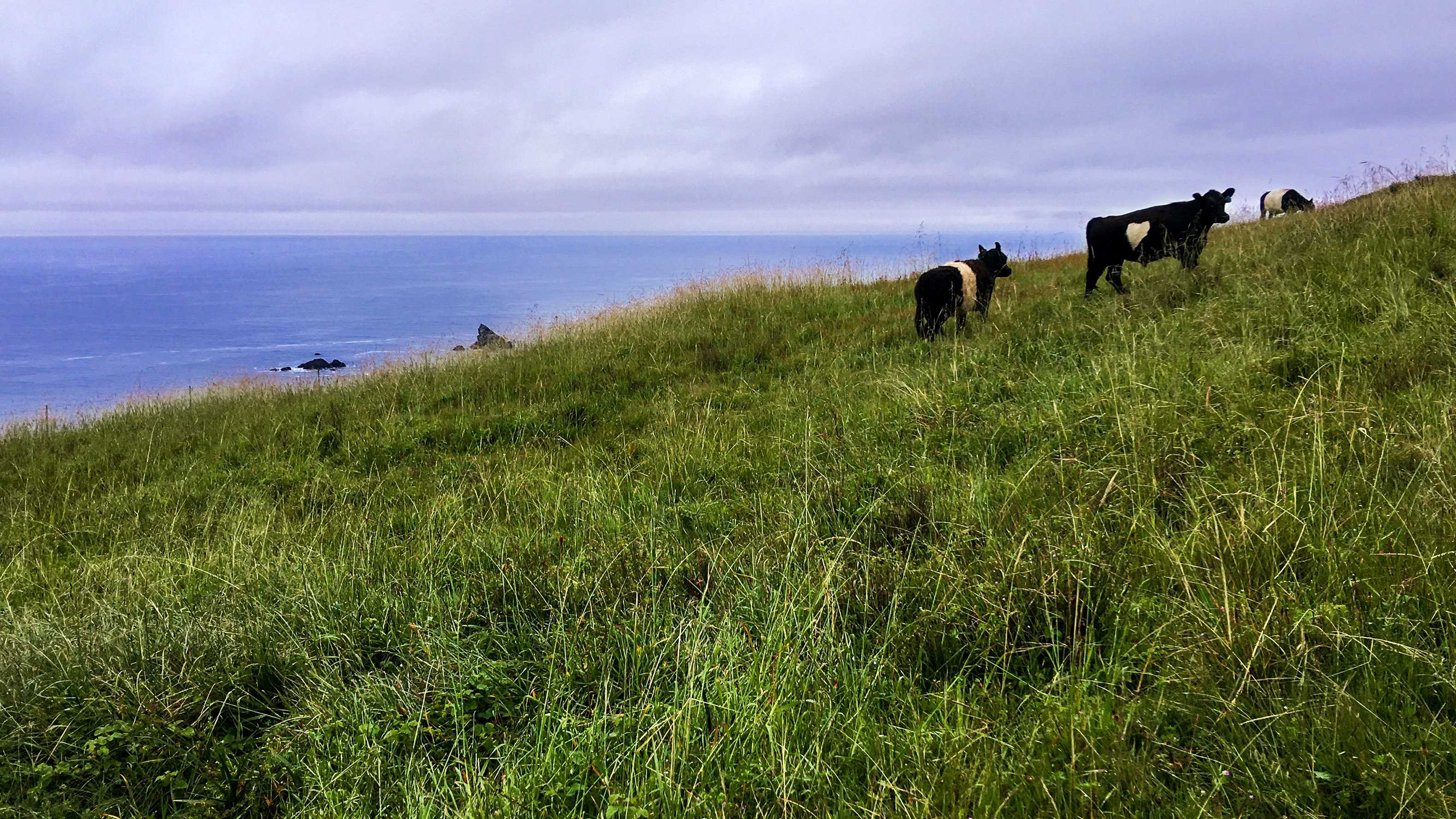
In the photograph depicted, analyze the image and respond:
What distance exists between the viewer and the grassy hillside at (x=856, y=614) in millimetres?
1875

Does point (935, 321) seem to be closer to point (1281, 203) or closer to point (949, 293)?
point (949, 293)

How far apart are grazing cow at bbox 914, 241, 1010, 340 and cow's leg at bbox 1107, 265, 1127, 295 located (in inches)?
50.6

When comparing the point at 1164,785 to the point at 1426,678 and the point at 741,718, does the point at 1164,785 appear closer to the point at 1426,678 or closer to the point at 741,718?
the point at 1426,678

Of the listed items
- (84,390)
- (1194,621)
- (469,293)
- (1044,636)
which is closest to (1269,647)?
(1194,621)

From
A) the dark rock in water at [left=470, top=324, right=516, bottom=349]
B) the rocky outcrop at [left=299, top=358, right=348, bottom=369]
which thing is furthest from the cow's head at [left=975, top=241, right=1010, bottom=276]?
the rocky outcrop at [left=299, top=358, right=348, bottom=369]

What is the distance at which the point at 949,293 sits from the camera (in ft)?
27.9

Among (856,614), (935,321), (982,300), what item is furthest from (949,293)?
(856,614)

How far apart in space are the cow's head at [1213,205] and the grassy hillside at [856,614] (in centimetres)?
274

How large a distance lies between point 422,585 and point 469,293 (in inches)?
4459

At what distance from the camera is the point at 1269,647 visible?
204 centimetres

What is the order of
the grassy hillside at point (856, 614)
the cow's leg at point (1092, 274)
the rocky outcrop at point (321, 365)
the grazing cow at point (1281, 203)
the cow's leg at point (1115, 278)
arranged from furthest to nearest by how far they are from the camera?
the rocky outcrop at point (321, 365), the grazing cow at point (1281, 203), the cow's leg at point (1092, 274), the cow's leg at point (1115, 278), the grassy hillside at point (856, 614)

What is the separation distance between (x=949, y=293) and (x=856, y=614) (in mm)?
6588

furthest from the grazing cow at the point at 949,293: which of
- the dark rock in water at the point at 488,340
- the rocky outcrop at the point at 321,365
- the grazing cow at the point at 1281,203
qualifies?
the rocky outcrop at the point at 321,365

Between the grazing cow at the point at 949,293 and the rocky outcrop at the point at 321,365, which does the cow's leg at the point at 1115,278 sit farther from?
the rocky outcrop at the point at 321,365
